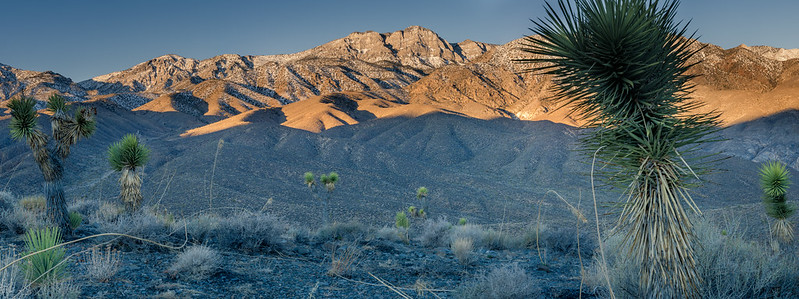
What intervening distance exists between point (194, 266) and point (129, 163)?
253 inches

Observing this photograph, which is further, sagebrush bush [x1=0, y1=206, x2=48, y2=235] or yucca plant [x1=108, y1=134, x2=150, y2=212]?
yucca plant [x1=108, y1=134, x2=150, y2=212]

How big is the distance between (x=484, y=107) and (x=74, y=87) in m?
124

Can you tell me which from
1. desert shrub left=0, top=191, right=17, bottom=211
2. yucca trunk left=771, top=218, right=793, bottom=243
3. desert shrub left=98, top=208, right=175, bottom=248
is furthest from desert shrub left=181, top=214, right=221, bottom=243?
yucca trunk left=771, top=218, right=793, bottom=243

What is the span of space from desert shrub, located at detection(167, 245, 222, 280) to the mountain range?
2.99 m

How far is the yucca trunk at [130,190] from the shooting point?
10.6m

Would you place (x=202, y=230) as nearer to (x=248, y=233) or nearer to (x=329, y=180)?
(x=248, y=233)

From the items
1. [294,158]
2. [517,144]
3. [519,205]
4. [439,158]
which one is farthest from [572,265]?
[517,144]

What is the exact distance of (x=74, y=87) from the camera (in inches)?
5177

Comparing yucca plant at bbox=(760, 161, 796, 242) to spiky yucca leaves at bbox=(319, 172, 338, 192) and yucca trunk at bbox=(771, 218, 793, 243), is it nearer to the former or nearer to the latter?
yucca trunk at bbox=(771, 218, 793, 243)

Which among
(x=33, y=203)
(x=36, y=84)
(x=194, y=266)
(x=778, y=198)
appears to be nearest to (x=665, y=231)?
(x=194, y=266)

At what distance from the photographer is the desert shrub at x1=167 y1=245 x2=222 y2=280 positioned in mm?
5594

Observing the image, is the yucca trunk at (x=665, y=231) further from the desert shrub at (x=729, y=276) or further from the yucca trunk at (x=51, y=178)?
the yucca trunk at (x=51, y=178)

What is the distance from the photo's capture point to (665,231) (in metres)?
4.12

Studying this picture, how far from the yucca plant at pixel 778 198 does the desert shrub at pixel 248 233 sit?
42.5 ft
